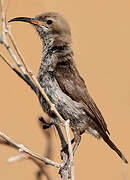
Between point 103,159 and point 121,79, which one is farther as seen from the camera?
point 121,79

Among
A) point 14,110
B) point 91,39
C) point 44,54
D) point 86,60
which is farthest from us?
point 91,39

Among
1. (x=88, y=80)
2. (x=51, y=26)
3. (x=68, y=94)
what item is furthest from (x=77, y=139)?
(x=88, y=80)

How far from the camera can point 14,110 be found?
8539 millimetres

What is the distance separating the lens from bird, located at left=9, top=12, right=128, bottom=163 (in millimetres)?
5105

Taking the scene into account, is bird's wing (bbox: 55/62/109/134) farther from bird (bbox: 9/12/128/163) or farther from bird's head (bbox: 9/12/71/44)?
bird's head (bbox: 9/12/71/44)

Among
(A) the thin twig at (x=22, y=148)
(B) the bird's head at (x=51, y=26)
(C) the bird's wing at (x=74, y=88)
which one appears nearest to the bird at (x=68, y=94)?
(C) the bird's wing at (x=74, y=88)

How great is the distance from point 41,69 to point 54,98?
45cm

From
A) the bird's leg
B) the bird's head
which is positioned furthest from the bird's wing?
the bird's head

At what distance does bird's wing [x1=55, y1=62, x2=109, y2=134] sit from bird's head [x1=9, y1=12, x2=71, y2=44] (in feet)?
1.86

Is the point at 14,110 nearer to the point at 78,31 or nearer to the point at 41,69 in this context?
the point at 78,31

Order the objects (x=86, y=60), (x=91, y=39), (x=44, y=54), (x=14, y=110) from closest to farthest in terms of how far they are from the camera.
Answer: (x=44, y=54)
(x=14, y=110)
(x=86, y=60)
(x=91, y=39)

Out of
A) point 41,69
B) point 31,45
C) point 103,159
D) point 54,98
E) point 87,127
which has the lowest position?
point 103,159

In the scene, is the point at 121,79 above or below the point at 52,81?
below

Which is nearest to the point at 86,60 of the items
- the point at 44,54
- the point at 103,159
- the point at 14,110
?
the point at 14,110
